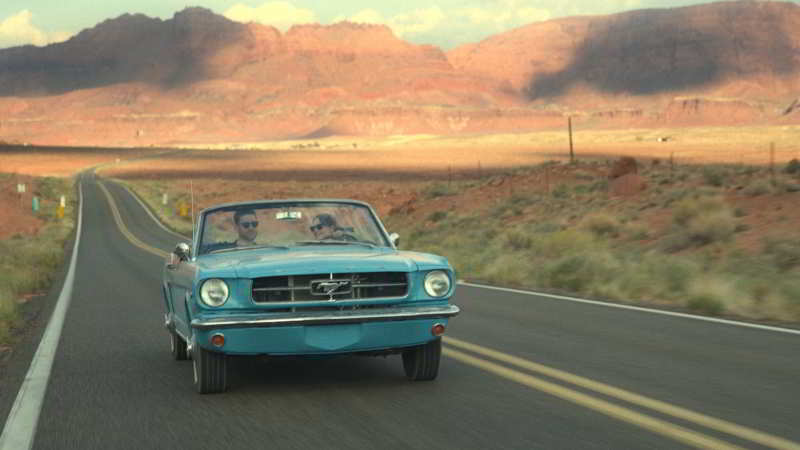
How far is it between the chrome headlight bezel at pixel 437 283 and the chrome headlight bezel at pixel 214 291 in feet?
4.73

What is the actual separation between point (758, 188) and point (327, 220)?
19860 mm

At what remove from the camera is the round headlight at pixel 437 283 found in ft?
24.4

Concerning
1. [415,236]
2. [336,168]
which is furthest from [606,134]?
[415,236]

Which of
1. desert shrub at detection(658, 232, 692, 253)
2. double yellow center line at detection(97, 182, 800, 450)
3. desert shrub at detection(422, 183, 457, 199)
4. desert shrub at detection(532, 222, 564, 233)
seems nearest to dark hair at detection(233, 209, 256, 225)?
double yellow center line at detection(97, 182, 800, 450)

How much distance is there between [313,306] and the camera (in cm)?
703

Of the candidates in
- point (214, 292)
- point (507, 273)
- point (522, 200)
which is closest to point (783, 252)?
point (507, 273)

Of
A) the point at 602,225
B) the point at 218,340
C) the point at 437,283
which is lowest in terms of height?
the point at 602,225

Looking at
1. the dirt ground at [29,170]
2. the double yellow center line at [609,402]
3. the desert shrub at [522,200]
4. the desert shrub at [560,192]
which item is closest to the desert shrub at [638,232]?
the desert shrub at [560,192]

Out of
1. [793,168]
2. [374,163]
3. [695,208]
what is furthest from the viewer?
[374,163]

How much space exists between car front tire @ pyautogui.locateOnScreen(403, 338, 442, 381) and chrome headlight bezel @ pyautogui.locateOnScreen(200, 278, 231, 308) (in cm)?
147

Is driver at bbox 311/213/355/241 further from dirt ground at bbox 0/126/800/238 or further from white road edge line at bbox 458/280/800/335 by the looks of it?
dirt ground at bbox 0/126/800/238

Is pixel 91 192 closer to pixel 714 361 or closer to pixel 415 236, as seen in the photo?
pixel 415 236

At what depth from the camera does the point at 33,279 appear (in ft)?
68.5

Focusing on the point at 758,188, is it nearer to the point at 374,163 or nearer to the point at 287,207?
the point at 287,207
